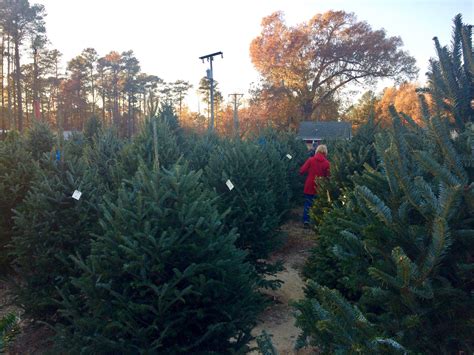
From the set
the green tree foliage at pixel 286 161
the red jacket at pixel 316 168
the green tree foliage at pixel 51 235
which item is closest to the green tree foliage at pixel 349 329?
the green tree foliage at pixel 51 235

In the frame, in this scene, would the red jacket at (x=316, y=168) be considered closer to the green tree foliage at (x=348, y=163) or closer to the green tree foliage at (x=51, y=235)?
the green tree foliage at (x=348, y=163)

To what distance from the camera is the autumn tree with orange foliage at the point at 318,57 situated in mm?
34938

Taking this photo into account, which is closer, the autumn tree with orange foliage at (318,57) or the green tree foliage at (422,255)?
the green tree foliage at (422,255)

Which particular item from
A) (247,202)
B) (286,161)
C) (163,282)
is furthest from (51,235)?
(286,161)

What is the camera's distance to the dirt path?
5.03 m

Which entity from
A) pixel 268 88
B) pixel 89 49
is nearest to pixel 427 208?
pixel 268 88

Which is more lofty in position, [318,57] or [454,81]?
[318,57]

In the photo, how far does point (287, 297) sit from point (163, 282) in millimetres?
3822

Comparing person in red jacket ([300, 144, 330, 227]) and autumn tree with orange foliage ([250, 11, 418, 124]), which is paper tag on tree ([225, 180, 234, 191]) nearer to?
person in red jacket ([300, 144, 330, 227])

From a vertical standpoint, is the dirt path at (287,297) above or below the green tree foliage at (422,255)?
below

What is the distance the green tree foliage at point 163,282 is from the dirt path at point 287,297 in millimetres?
521

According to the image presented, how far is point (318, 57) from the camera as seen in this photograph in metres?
35.2

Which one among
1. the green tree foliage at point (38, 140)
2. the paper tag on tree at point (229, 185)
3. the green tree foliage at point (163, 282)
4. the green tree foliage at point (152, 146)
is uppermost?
the green tree foliage at point (38, 140)

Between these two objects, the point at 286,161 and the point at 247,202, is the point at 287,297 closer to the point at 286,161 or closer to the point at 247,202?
the point at 247,202
